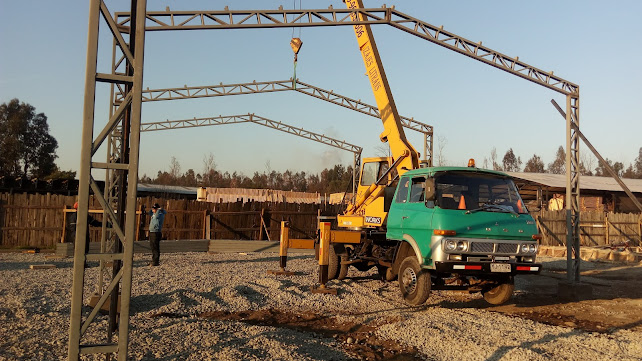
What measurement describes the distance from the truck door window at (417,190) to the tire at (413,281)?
1131 mm

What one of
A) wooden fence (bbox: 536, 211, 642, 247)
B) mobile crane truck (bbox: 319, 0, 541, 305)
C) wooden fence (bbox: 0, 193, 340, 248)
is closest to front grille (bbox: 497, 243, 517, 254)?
mobile crane truck (bbox: 319, 0, 541, 305)

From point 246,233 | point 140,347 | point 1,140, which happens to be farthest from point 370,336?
point 1,140

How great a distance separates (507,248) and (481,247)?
55 cm

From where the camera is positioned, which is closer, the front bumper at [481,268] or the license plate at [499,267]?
the front bumper at [481,268]

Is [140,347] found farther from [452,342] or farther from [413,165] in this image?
[413,165]

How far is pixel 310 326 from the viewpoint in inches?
332

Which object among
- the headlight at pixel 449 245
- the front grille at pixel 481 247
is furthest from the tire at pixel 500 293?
the headlight at pixel 449 245

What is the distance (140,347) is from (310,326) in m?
2.90

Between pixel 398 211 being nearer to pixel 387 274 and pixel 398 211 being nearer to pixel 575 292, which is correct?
pixel 387 274

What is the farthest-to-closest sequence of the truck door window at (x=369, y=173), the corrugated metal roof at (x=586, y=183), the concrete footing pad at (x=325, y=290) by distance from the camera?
the corrugated metal roof at (x=586, y=183) → the truck door window at (x=369, y=173) → the concrete footing pad at (x=325, y=290)

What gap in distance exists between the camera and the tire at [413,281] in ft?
31.3

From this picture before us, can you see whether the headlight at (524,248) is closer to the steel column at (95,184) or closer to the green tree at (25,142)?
the steel column at (95,184)

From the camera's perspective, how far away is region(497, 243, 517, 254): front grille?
9.36m

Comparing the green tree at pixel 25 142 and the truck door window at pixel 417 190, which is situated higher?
the green tree at pixel 25 142
